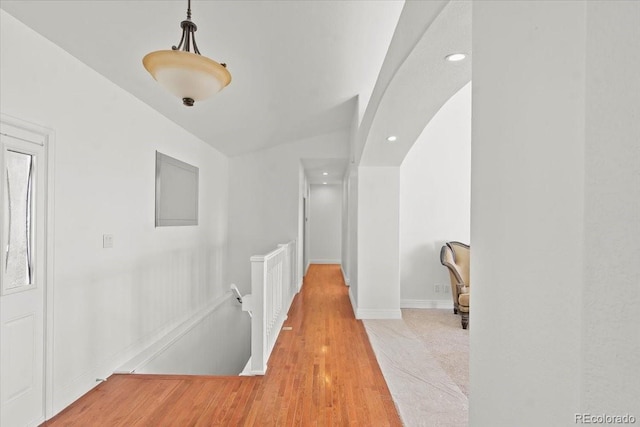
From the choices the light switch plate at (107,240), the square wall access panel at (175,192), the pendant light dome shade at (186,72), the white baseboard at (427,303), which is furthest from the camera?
the white baseboard at (427,303)

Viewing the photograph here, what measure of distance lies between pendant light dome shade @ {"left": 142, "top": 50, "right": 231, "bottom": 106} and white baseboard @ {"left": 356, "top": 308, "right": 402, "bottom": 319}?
3769 mm

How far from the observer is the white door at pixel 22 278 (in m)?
2.07

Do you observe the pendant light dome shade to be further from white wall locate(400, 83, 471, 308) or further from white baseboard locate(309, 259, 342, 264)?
white baseboard locate(309, 259, 342, 264)

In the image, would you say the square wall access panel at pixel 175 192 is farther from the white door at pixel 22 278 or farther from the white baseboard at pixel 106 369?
the white door at pixel 22 278

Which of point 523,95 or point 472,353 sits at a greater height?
point 523,95

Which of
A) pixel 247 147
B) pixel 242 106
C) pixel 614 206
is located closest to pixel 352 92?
pixel 242 106

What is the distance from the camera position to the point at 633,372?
1.63ft

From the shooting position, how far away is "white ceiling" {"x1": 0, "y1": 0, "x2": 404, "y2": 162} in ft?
7.26

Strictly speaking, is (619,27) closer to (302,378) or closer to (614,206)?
(614,206)

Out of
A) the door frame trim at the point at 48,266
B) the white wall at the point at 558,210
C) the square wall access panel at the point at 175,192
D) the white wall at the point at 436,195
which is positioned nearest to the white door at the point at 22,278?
the door frame trim at the point at 48,266

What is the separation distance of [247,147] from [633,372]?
6178 mm

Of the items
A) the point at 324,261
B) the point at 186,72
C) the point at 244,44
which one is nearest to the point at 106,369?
the point at 186,72

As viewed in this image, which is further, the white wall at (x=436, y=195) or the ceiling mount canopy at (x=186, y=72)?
the white wall at (x=436, y=195)

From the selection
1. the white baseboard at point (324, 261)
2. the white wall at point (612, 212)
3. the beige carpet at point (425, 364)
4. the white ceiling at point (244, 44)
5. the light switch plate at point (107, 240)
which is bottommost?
the white baseboard at point (324, 261)
